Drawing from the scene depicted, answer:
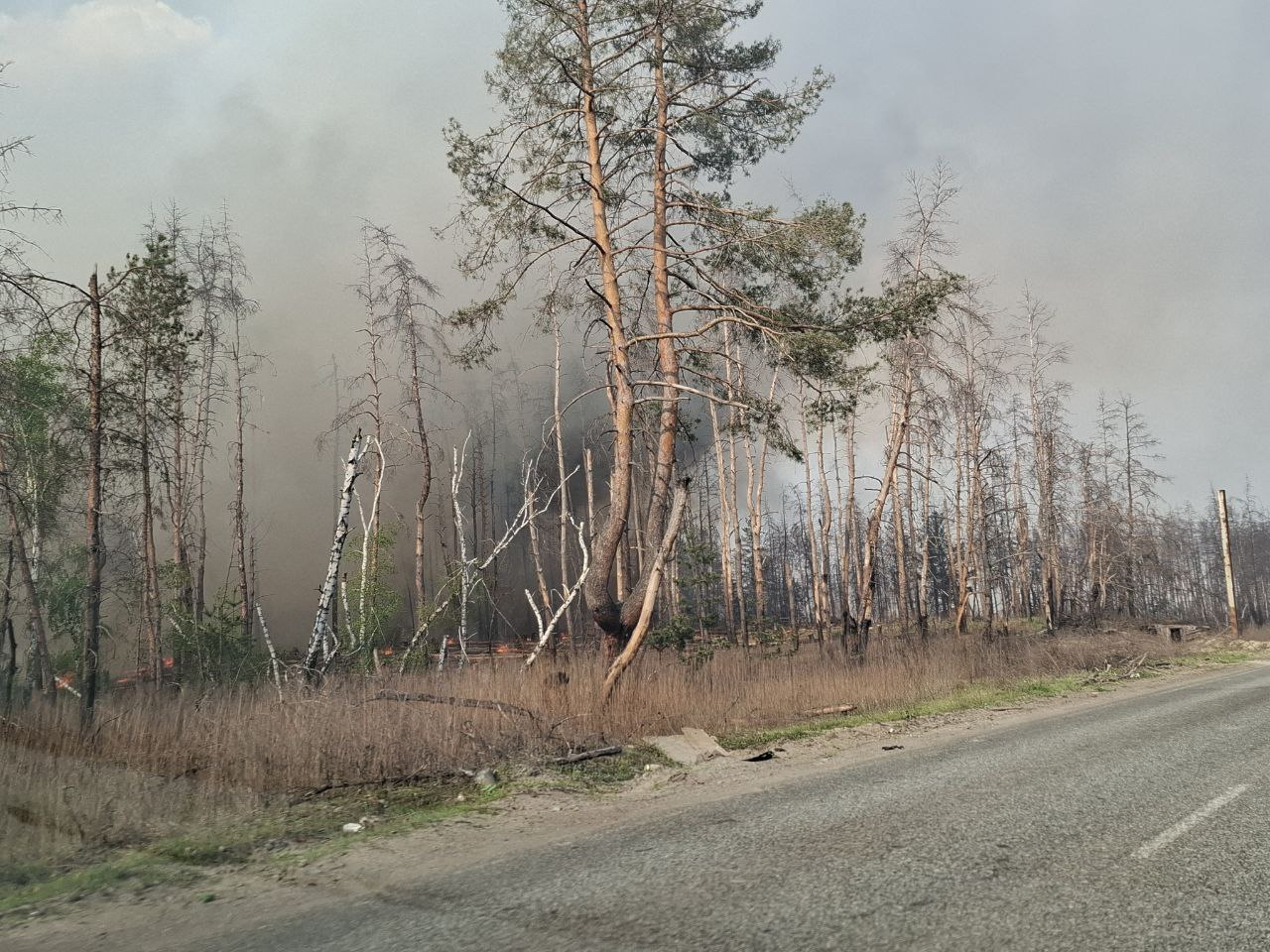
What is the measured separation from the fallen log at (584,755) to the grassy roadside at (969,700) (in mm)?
1603

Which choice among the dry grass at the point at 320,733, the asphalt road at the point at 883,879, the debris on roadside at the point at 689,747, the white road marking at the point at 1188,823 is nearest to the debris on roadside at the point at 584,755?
the dry grass at the point at 320,733

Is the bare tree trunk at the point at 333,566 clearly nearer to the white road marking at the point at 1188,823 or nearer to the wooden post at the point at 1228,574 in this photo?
the white road marking at the point at 1188,823

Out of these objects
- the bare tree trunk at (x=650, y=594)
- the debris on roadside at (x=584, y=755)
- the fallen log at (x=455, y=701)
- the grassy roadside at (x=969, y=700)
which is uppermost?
the bare tree trunk at (x=650, y=594)

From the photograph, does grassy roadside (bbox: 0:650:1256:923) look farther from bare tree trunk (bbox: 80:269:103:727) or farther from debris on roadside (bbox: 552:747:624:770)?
bare tree trunk (bbox: 80:269:103:727)

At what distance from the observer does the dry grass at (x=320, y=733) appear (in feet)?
21.6

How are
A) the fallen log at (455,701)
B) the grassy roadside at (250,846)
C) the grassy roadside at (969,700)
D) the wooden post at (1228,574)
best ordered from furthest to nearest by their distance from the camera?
1. the wooden post at (1228,574)
2. the grassy roadside at (969,700)
3. the fallen log at (455,701)
4. the grassy roadside at (250,846)

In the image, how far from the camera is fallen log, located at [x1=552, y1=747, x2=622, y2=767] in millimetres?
8797

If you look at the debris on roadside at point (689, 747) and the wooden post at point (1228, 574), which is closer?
the debris on roadside at point (689, 747)

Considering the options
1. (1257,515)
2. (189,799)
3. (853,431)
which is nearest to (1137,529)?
(853,431)

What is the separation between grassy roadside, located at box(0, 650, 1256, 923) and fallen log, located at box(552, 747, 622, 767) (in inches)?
3.8

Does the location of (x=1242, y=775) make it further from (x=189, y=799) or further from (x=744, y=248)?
(x=744, y=248)

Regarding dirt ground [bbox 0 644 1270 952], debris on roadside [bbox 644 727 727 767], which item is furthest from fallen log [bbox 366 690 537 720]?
dirt ground [bbox 0 644 1270 952]

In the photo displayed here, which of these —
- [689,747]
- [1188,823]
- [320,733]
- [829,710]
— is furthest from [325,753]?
[829,710]

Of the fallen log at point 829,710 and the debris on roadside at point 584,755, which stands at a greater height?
the debris on roadside at point 584,755
